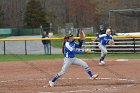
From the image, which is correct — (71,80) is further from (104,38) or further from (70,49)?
(104,38)

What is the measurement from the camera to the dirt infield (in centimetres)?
1305

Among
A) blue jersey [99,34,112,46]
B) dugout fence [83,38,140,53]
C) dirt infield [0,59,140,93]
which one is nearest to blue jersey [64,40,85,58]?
dirt infield [0,59,140,93]

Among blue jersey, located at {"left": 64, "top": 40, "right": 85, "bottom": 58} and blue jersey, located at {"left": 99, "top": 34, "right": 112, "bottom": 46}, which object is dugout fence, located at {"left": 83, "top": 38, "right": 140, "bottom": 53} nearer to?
blue jersey, located at {"left": 99, "top": 34, "right": 112, "bottom": 46}

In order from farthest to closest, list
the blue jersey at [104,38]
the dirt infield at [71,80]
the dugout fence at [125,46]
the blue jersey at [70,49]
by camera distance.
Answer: the dugout fence at [125,46] → the blue jersey at [104,38] → the blue jersey at [70,49] → the dirt infield at [71,80]

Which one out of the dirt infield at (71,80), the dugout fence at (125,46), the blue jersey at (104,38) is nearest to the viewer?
the dirt infield at (71,80)

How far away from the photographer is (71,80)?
15.6 meters

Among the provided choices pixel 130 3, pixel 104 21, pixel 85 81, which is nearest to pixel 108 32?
pixel 85 81

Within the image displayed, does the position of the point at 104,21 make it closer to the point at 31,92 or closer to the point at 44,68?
the point at 44,68

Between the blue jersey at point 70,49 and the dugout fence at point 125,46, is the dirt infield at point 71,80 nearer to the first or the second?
the blue jersey at point 70,49

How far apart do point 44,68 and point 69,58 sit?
684 cm

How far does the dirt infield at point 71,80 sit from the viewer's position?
514 inches

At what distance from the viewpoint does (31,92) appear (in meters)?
12.7

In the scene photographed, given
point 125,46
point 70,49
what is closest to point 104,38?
point 70,49

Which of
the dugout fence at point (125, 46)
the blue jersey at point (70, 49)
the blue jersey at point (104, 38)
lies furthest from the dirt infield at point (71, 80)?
the dugout fence at point (125, 46)
